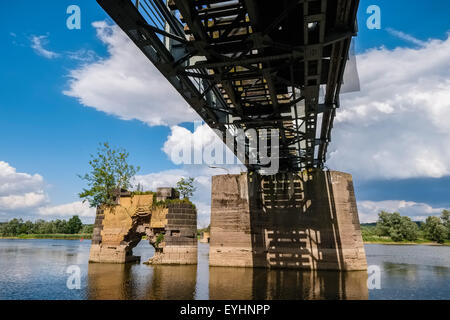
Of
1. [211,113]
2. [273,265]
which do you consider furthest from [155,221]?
[211,113]

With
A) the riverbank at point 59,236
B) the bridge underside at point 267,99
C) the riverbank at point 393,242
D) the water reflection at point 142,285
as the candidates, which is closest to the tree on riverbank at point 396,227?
the riverbank at point 393,242

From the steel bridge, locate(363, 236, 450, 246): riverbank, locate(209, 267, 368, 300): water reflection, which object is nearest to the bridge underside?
the steel bridge

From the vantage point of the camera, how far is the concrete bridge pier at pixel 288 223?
18.1 metres

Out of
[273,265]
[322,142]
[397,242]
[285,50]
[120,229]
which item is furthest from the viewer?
[397,242]

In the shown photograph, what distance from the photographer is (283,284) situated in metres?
13.9

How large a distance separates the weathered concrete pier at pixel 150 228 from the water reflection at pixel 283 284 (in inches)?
156

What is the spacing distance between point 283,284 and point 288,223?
18.8ft

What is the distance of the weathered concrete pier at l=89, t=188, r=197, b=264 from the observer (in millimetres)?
21316

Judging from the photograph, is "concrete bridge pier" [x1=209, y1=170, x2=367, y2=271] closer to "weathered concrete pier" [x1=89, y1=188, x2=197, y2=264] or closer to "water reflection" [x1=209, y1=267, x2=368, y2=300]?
"water reflection" [x1=209, y1=267, x2=368, y2=300]

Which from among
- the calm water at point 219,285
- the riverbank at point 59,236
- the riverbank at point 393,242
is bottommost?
the riverbank at point 59,236

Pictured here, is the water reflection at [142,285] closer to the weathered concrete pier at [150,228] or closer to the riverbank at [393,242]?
the weathered concrete pier at [150,228]

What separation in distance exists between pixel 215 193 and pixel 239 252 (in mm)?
4476

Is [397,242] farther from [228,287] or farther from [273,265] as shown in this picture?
[228,287]
